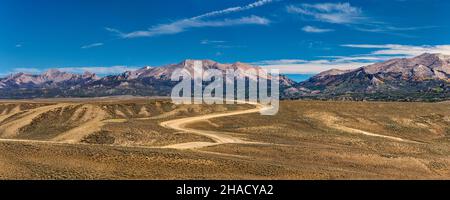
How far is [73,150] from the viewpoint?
171 ft

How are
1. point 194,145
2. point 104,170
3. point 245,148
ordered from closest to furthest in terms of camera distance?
point 104,170, point 245,148, point 194,145

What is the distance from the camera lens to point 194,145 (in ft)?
233

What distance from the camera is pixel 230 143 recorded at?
72.8 metres

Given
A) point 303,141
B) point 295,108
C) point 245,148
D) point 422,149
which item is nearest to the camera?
point 245,148

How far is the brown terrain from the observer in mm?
46500

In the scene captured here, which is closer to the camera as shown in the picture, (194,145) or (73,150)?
(73,150)

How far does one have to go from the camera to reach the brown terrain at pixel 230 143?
1831 inches

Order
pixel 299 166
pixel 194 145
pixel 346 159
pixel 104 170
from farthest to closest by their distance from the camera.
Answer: pixel 194 145 → pixel 346 159 → pixel 299 166 → pixel 104 170

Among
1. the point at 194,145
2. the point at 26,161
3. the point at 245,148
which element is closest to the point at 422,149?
the point at 245,148

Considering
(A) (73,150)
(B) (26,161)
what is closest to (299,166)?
(A) (73,150)
